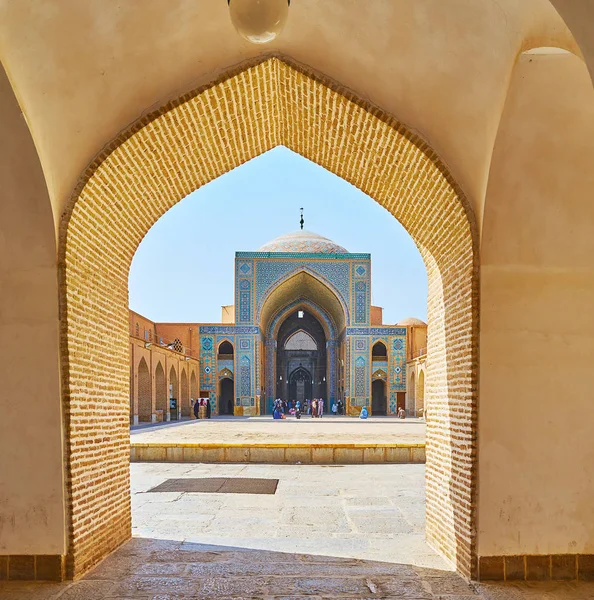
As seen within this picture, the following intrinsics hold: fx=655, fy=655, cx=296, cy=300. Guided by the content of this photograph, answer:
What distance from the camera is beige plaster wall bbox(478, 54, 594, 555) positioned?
170 inches

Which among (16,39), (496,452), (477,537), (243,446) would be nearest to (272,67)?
(16,39)

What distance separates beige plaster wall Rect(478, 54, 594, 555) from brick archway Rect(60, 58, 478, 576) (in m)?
0.14

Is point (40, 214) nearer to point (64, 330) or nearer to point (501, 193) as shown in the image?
point (64, 330)

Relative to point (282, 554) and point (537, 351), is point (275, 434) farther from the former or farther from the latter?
point (537, 351)

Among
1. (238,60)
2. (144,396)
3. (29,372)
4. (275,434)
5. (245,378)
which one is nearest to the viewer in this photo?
(29,372)

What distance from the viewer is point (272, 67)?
4906 millimetres

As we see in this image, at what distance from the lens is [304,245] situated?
32.7 m

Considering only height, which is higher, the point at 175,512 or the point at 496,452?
the point at 496,452

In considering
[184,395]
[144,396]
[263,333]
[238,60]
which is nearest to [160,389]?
[144,396]

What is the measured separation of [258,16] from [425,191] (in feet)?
8.20

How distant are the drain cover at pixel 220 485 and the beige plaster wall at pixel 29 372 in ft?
11.8

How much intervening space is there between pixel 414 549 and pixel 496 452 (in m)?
1.34

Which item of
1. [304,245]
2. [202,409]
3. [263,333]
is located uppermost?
[304,245]

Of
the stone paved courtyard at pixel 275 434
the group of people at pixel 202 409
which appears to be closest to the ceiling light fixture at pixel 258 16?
the stone paved courtyard at pixel 275 434
